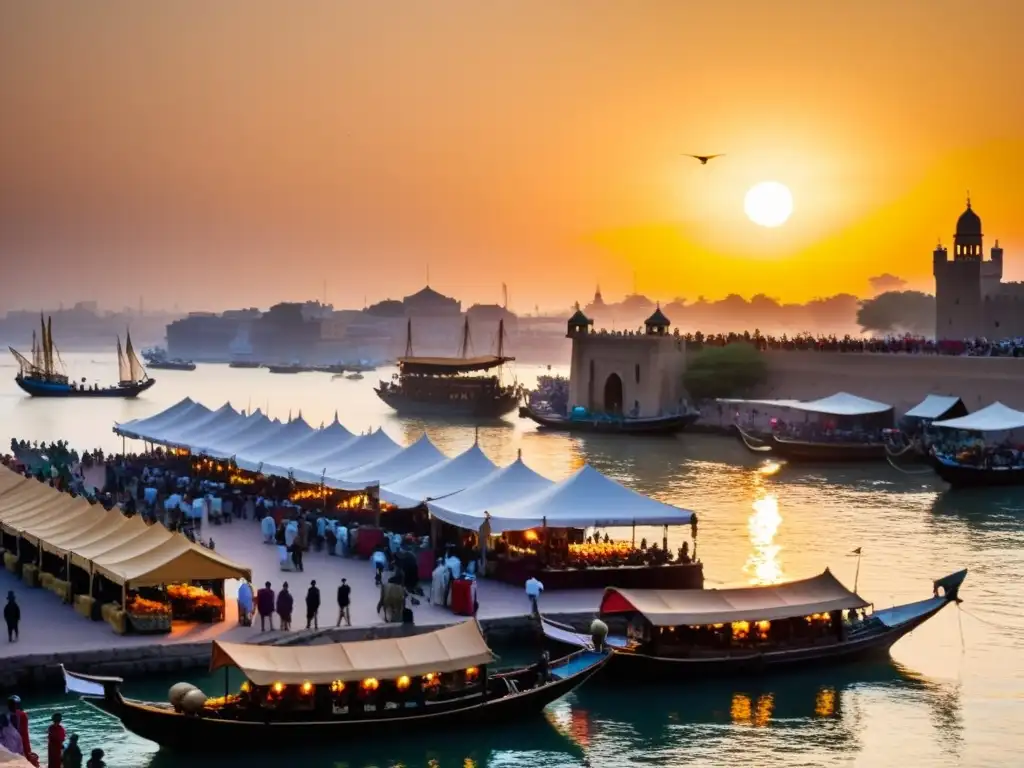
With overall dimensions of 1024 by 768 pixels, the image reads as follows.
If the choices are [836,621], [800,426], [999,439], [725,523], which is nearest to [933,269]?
[800,426]

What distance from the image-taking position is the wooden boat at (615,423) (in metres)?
50.8

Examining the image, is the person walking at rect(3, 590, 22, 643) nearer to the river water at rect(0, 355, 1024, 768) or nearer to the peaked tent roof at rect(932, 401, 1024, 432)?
the river water at rect(0, 355, 1024, 768)

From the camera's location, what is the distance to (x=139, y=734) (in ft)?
39.4

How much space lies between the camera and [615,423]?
2050 inches

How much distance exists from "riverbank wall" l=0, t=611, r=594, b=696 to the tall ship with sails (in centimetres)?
5217

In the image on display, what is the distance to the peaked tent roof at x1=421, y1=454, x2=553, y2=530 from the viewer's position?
18.2 meters

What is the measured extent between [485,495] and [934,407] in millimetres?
27348

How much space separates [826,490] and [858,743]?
2076 centimetres

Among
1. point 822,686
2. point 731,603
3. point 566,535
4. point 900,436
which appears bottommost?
point 822,686

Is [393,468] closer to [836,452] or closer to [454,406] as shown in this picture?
[836,452]

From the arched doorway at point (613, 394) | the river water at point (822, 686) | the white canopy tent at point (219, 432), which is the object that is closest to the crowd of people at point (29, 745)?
the river water at point (822, 686)

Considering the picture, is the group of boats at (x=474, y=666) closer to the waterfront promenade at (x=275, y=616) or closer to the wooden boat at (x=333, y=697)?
the wooden boat at (x=333, y=697)

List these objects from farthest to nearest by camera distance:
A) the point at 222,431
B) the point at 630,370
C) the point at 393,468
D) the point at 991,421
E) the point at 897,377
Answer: the point at 630,370 → the point at 897,377 → the point at 991,421 → the point at 222,431 → the point at 393,468

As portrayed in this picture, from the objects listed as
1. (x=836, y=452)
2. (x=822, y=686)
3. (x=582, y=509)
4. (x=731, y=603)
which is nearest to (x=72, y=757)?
(x=731, y=603)
